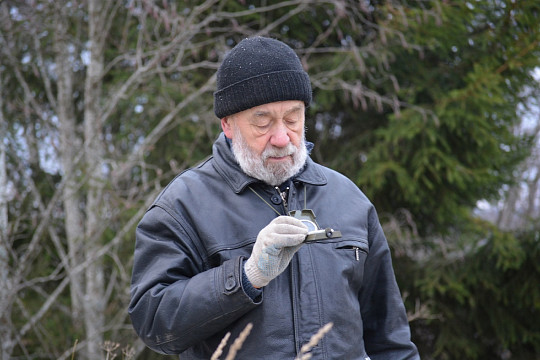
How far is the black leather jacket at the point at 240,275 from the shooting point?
1.72m

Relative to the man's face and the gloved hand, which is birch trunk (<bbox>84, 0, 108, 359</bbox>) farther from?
the gloved hand

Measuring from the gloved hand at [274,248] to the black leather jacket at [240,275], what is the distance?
0.17 ft

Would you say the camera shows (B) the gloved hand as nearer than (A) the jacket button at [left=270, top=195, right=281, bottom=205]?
Yes

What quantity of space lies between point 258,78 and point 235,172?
13.3 inches

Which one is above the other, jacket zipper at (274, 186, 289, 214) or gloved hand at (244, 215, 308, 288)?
jacket zipper at (274, 186, 289, 214)

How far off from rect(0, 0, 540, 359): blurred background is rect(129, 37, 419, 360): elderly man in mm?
2724

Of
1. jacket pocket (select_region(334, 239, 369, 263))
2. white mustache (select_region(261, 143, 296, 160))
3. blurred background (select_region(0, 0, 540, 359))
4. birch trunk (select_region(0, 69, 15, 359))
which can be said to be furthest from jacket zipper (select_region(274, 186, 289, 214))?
birch trunk (select_region(0, 69, 15, 359))

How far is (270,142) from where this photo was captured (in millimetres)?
1997

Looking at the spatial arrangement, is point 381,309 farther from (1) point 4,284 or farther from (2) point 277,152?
(1) point 4,284

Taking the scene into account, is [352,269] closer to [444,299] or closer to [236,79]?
[236,79]

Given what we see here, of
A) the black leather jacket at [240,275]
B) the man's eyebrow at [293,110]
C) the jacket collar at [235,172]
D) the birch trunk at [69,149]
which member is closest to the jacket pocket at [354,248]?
the black leather jacket at [240,275]

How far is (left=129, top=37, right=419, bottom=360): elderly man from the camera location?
1.71 meters

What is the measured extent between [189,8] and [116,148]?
160cm

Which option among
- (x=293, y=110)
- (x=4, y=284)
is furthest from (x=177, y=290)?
(x=4, y=284)
